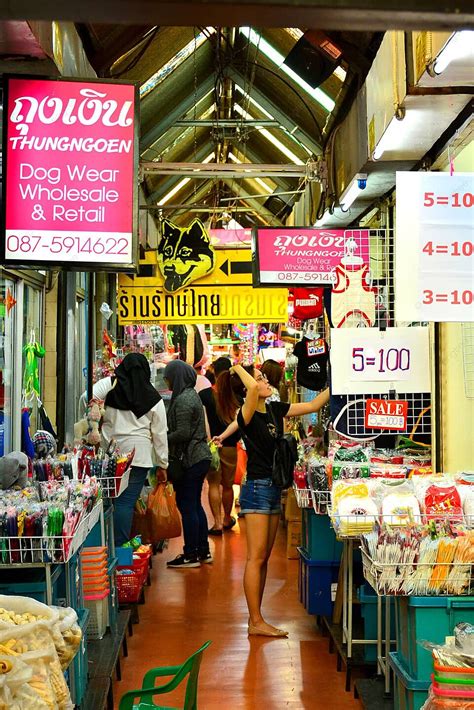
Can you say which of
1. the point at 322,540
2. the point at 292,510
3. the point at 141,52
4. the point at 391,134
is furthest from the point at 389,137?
the point at 292,510

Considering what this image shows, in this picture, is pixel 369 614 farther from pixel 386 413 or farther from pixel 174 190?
pixel 174 190

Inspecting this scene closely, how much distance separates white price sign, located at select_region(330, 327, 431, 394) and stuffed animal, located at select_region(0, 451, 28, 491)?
195 centimetres

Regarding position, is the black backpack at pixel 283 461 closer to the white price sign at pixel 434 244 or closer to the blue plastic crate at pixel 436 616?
the white price sign at pixel 434 244

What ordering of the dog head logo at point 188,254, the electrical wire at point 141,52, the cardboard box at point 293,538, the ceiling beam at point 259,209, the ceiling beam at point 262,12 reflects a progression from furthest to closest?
the ceiling beam at point 259,209 → the dog head logo at point 188,254 → the cardboard box at point 293,538 → the electrical wire at point 141,52 → the ceiling beam at point 262,12

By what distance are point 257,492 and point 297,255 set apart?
2.10 metres

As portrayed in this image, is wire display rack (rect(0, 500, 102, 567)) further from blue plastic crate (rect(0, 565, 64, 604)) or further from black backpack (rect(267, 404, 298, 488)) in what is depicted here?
black backpack (rect(267, 404, 298, 488))

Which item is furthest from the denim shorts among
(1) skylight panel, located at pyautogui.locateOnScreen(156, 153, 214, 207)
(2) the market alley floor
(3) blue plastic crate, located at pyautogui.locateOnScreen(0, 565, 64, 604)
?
(1) skylight panel, located at pyautogui.locateOnScreen(156, 153, 214, 207)

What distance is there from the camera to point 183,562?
8.20 metres

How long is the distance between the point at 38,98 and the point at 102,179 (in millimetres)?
510

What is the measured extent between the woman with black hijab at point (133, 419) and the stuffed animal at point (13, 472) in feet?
5.88

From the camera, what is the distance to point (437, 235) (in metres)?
3.84

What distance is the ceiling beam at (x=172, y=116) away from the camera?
33.1ft

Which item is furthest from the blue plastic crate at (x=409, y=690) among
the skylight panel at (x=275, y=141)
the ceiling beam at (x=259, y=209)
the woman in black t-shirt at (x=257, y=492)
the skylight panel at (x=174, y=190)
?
the ceiling beam at (x=259, y=209)

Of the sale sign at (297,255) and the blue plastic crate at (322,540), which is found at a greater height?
the sale sign at (297,255)
